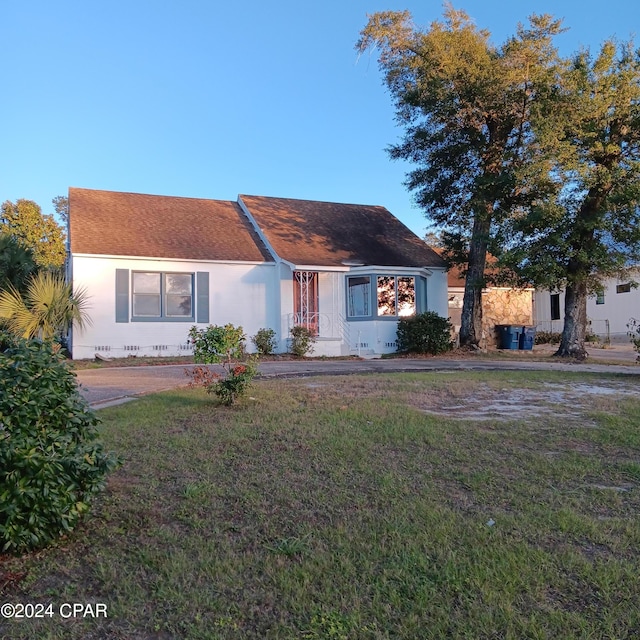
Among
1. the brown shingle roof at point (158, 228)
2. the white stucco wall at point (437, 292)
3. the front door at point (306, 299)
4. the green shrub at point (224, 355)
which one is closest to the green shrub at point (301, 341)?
the front door at point (306, 299)

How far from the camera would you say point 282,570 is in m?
2.96

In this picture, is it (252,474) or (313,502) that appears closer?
(313,502)

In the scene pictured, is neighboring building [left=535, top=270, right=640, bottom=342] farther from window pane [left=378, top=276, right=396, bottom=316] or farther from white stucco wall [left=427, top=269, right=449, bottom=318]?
window pane [left=378, top=276, right=396, bottom=316]

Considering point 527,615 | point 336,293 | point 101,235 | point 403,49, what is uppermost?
point 403,49

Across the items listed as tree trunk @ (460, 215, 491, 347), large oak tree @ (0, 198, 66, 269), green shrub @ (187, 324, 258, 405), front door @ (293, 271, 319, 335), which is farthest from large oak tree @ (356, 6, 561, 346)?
large oak tree @ (0, 198, 66, 269)

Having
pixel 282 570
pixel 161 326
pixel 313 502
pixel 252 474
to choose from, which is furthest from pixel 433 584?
pixel 161 326

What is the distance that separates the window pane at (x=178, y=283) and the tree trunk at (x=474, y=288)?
9145mm

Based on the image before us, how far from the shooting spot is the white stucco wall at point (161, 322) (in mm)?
15211

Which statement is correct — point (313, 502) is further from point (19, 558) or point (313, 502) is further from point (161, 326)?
point (161, 326)

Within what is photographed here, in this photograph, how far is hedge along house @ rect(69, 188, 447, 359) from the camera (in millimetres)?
15508

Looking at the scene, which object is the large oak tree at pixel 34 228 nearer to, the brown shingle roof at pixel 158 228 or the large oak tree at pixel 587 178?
the brown shingle roof at pixel 158 228

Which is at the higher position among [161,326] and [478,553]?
[161,326]

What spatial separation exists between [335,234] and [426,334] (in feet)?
17.6

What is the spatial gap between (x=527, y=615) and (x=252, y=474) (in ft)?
8.15
